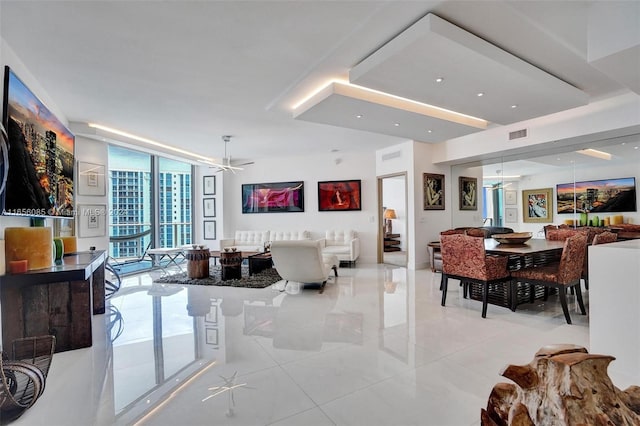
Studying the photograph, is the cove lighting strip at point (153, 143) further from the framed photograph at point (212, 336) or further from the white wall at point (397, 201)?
the white wall at point (397, 201)

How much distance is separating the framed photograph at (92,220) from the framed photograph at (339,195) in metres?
4.73

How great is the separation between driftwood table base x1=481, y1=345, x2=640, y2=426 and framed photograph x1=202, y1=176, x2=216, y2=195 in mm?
8642

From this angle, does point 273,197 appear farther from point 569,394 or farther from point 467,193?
point 569,394

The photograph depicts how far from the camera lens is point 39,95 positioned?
364 cm

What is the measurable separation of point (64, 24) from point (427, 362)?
13.3 feet

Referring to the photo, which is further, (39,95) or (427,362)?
(39,95)

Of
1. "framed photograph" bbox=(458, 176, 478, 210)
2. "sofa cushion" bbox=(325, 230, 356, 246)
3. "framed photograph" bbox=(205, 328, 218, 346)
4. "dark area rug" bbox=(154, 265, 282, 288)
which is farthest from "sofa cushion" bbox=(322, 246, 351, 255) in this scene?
"framed photograph" bbox=(205, 328, 218, 346)

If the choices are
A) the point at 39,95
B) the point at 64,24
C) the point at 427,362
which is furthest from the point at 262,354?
the point at 39,95

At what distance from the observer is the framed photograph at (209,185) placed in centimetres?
853

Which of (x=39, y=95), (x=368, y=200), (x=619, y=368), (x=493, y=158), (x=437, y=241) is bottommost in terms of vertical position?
(x=619, y=368)

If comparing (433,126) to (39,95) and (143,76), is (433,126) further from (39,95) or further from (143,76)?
(39,95)

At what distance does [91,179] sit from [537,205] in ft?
27.0

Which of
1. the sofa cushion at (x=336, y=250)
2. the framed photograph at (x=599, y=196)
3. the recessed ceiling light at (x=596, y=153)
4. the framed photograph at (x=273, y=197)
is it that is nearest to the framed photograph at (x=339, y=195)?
the framed photograph at (x=273, y=197)

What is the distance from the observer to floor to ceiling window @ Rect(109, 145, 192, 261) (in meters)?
6.48
